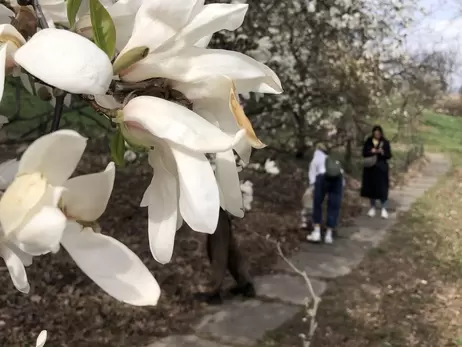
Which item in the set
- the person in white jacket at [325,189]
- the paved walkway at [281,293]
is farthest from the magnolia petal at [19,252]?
the person in white jacket at [325,189]

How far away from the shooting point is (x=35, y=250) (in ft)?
1.17

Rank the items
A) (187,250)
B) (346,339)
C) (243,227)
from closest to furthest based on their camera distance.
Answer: (346,339), (187,250), (243,227)

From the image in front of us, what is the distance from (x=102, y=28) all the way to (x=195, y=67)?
6cm

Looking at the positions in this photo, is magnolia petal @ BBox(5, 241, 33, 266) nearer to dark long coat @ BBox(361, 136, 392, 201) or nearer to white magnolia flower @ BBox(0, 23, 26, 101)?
white magnolia flower @ BBox(0, 23, 26, 101)

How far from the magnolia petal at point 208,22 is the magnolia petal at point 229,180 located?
73 millimetres

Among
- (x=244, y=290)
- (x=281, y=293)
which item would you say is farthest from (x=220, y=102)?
(x=281, y=293)

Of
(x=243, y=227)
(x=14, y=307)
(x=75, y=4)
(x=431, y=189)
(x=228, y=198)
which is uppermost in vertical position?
(x=75, y=4)

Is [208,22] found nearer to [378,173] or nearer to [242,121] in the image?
[242,121]

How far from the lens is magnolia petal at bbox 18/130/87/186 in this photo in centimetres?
37

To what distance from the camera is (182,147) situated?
15.3 inches

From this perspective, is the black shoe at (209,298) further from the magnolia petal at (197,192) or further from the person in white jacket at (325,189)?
the magnolia petal at (197,192)

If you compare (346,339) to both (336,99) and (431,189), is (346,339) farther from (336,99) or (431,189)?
(431,189)

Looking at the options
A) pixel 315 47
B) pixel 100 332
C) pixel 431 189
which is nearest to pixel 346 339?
pixel 100 332

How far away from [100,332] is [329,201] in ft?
8.25
